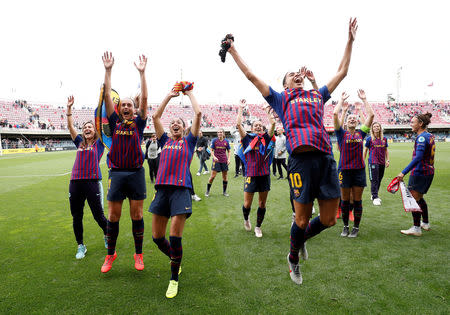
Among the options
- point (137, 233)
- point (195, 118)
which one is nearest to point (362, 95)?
point (195, 118)

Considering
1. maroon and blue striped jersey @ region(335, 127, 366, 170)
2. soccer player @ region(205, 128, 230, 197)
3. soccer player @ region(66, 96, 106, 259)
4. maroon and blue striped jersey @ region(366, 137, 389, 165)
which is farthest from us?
soccer player @ region(205, 128, 230, 197)

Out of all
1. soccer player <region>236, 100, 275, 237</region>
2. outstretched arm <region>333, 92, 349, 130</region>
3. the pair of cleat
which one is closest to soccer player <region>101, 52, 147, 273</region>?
soccer player <region>236, 100, 275, 237</region>

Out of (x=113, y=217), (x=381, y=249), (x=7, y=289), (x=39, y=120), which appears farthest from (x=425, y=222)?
(x=39, y=120)

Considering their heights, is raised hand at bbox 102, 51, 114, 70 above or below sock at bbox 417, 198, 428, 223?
above

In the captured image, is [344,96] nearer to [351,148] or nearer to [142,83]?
[351,148]

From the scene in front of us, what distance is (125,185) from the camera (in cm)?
368

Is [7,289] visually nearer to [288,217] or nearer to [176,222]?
[176,222]

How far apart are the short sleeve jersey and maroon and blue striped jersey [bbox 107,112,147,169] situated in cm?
482

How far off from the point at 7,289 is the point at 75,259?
926mm

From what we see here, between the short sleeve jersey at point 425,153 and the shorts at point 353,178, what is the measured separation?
0.93 metres

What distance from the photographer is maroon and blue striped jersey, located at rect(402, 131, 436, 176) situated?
475 cm

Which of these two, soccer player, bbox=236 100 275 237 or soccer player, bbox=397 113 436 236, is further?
soccer player, bbox=236 100 275 237

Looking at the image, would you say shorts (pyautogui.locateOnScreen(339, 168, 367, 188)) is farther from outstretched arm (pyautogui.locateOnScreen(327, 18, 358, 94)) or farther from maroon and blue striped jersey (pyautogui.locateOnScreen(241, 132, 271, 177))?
outstretched arm (pyautogui.locateOnScreen(327, 18, 358, 94))

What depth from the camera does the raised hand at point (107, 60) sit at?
11.7 feet
